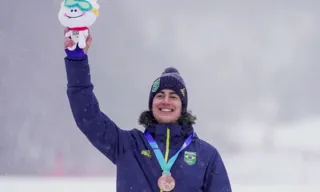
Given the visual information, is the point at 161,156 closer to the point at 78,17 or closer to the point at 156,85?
the point at 156,85

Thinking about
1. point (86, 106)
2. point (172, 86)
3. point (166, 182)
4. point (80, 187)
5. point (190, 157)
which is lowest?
point (80, 187)

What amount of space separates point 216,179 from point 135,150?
0.57 meters

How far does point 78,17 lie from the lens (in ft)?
9.62

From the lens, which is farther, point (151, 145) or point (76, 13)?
point (151, 145)

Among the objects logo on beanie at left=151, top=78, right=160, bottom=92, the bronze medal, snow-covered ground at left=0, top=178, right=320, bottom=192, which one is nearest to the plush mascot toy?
logo on beanie at left=151, top=78, right=160, bottom=92

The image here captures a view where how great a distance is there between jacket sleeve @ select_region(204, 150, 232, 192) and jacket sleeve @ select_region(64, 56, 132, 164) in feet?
2.25

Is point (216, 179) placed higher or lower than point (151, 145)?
lower

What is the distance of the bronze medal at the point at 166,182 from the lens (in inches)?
119

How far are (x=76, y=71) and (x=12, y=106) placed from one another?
45.9m

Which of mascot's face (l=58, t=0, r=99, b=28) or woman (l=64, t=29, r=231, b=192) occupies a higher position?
mascot's face (l=58, t=0, r=99, b=28)

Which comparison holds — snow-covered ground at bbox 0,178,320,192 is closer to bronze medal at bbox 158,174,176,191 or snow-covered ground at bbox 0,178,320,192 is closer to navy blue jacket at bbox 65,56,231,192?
navy blue jacket at bbox 65,56,231,192

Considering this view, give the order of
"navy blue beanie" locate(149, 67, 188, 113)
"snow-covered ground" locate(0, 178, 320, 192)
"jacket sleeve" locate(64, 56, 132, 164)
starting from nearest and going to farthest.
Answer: "jacket sleeve" locate(64, 56, 132, 164), "navy blue beanie" locate(149, 67, 188, 113), "snow-covered ground" locate(0, 178, 320, 192)

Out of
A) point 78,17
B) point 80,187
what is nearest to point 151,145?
point 78,17

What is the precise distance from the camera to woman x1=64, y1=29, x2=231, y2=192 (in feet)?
10.0
